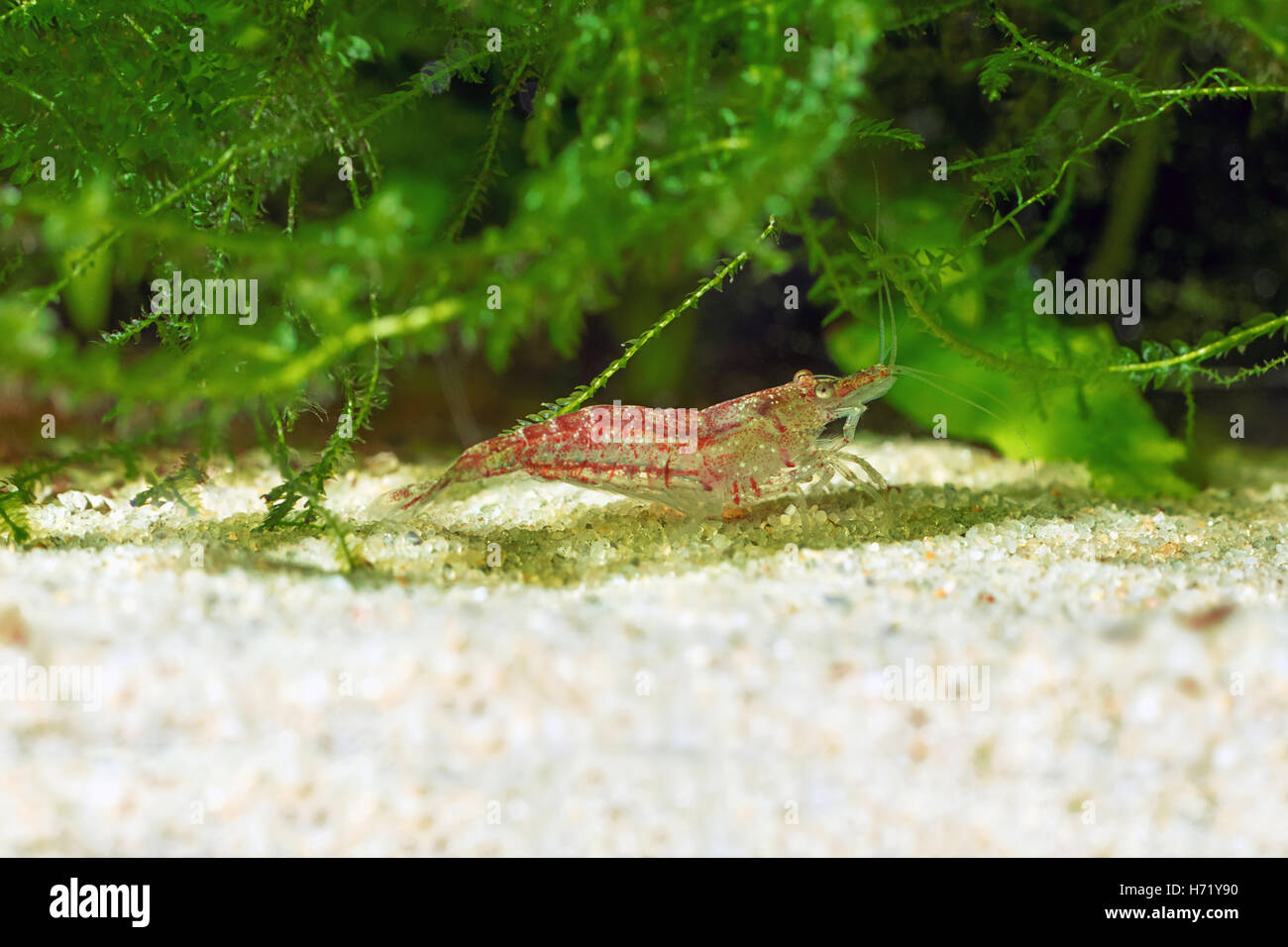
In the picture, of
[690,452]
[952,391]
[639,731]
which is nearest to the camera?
[639,731]

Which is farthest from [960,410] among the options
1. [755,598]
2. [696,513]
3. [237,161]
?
[237,161]

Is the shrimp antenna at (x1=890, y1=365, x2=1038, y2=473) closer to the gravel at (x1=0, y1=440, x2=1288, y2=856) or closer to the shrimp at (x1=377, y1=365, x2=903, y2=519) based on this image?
the shrimp at (x1=377, y1=365, x2=903, y2=519)

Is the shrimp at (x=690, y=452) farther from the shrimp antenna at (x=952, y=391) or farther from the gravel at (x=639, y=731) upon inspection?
the gravel at (x=639, y=731)

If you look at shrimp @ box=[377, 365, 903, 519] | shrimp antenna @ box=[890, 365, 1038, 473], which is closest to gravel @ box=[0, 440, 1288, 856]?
shrimp @ box=[377, 365, 903, 519]

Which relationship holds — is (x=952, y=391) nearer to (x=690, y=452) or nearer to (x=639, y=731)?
(x=690, y=452)

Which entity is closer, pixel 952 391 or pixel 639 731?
pixel 639 731

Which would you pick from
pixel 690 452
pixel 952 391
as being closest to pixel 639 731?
pixel 690 452

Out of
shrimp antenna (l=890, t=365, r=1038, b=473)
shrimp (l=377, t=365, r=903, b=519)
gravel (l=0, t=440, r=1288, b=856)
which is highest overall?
shrimp antenna (l=890, t=365, r=1038, b=473)

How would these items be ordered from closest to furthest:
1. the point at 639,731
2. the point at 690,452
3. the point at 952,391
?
the point at 639,731 < the point at 690,452 < the point at 952,391
